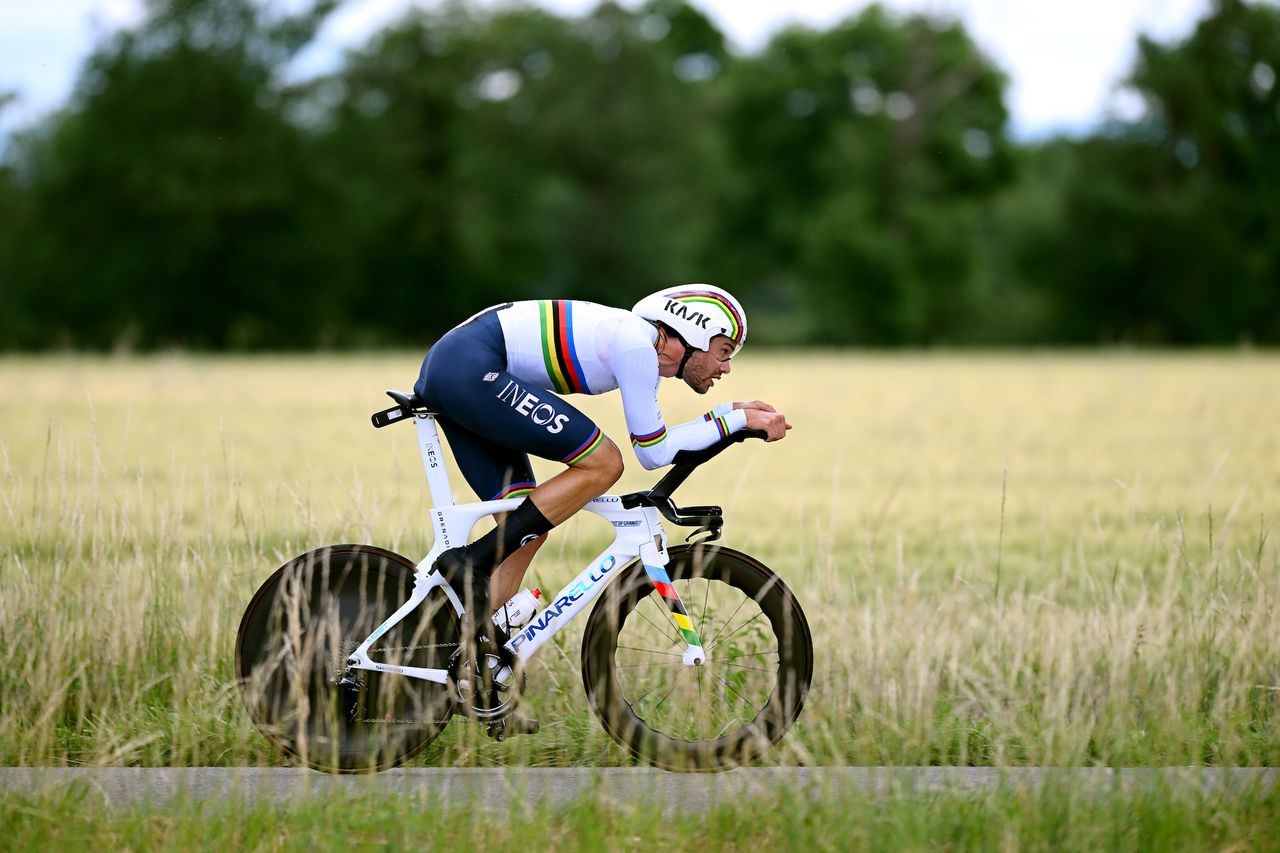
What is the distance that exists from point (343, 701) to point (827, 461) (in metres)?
14.2

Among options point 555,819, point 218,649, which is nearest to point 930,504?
point 218,649

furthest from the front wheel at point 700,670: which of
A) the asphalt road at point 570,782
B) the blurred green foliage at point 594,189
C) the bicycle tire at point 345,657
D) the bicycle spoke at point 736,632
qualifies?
the blurred green foliage at point 594,189

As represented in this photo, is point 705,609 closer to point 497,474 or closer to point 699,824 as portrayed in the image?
point 497,474

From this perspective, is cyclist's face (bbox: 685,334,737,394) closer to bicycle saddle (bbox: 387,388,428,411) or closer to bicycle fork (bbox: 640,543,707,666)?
bicycle fork (bbox: 640,543,707,666)

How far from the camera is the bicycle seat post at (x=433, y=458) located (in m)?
5.69

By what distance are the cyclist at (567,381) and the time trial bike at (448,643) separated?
11cm

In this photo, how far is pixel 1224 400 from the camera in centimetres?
2677

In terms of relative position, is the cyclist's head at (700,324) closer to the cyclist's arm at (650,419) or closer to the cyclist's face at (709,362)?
the cyclist's face at (709,362)

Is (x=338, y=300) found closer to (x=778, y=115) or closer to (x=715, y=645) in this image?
(x=778, y=115)

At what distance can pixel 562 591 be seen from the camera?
5.64 meters

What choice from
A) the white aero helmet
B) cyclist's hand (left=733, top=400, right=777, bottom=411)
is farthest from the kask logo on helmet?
cyclist's hand (left=733, top=400, right=777, bottom=411)

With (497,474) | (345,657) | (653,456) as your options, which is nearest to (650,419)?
(653,456)

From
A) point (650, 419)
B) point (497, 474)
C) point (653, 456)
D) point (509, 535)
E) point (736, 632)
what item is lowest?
point (736, 632)

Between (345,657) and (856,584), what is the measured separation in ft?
14.9
